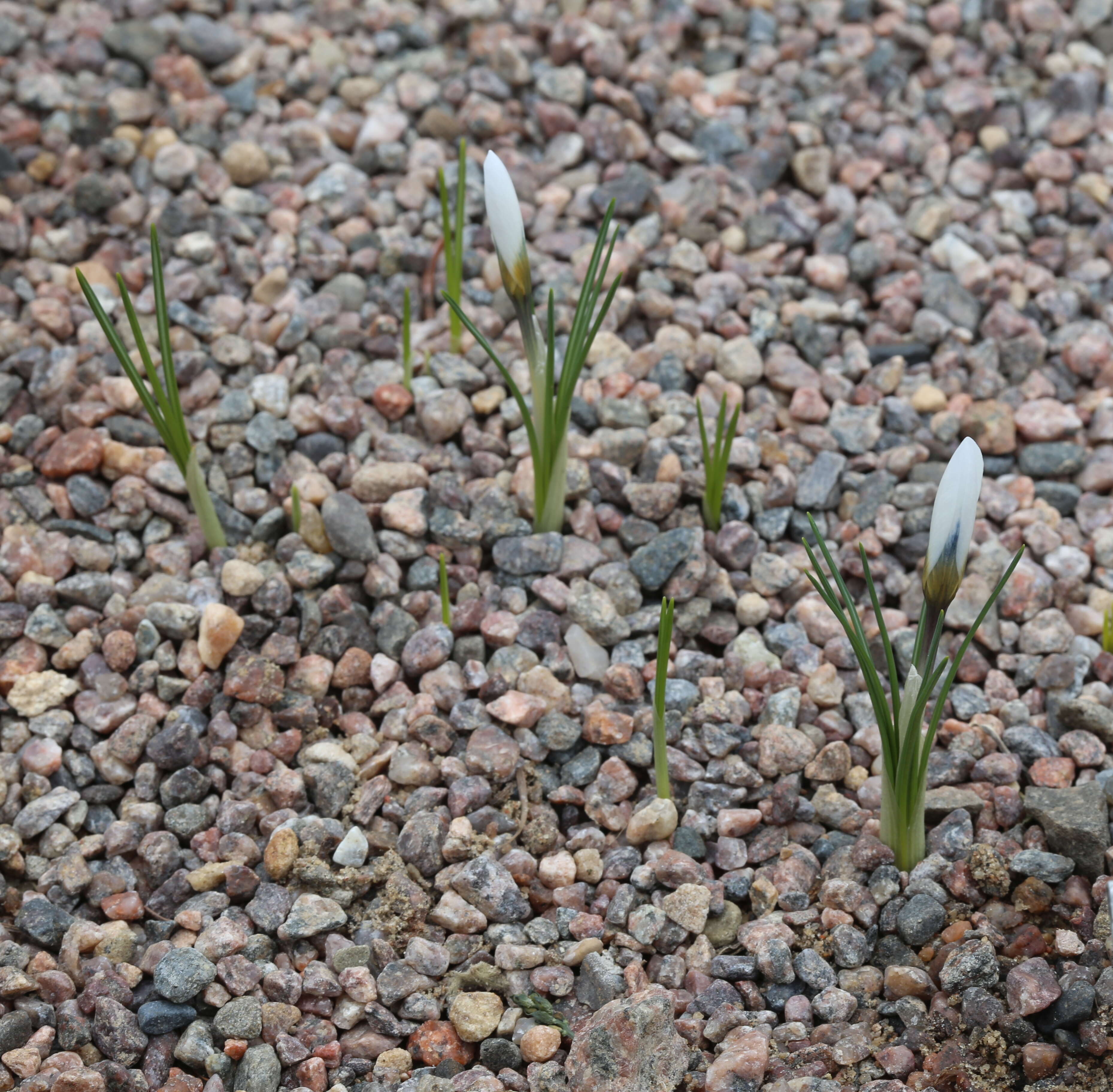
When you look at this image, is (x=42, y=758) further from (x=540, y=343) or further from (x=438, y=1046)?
(x=540, y=343)

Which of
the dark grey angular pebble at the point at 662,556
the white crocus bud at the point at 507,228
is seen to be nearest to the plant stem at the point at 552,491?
the dark grey angular pebble at the point at 662,556

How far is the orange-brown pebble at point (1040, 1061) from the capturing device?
173 cm

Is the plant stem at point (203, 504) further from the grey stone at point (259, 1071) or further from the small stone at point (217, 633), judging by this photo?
the grey stone at point (259, 1071)

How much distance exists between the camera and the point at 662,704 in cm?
202

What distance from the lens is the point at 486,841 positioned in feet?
6.79

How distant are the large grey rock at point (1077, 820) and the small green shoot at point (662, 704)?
2.05ft

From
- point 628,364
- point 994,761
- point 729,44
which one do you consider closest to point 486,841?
point 994,761

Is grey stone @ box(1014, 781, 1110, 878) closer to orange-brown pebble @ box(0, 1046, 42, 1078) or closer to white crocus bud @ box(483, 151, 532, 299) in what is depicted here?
white crocus bud @ box(483, 151, 532, 299)

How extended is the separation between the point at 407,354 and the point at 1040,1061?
73.0 inches

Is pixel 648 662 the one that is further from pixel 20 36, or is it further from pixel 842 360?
pixel 20 36

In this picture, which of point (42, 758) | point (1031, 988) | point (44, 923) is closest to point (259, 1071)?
point (44, 923)

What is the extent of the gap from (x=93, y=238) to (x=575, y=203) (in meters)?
1.25

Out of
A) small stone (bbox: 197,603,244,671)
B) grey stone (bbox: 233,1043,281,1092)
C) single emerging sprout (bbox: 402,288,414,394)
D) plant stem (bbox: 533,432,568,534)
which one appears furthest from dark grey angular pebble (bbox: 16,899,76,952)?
single emerging sprout (bbox: 402,288,414,394)

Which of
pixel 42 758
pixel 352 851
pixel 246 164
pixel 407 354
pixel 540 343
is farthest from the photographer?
pixel 246 164
